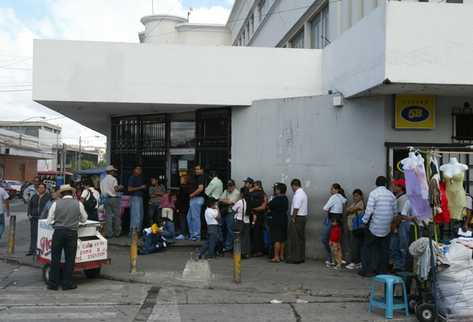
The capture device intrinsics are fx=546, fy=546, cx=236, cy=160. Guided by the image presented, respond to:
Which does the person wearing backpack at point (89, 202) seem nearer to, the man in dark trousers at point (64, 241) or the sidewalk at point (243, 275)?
the sidewalk at point (243, 275)

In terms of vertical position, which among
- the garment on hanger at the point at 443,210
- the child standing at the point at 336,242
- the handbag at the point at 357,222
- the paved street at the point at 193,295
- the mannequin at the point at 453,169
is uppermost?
the mannequin at the point at 453,169

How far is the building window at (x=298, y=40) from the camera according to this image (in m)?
19.8

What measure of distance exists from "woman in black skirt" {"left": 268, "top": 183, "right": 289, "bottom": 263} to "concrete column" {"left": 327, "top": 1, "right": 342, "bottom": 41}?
5329mm

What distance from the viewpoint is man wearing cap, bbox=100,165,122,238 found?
14.7m

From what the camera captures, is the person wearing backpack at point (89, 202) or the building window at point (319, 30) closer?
the person wearing backpack at point (89, 202)

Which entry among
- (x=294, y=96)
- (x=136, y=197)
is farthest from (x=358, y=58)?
(x=136, y=197)

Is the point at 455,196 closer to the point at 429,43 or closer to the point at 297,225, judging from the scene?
the point at 429,43

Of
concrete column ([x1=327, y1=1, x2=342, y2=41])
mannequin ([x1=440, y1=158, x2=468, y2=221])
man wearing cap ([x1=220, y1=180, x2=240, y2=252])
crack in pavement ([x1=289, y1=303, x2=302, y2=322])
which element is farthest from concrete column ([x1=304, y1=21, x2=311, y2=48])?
crack in pavement ([x1=289, y1=303, x2=302, y2=322])

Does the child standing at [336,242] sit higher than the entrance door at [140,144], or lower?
lower

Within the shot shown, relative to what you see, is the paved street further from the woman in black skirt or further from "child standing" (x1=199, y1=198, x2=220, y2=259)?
the woman in black skirt

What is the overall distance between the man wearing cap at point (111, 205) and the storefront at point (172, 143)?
1.15m

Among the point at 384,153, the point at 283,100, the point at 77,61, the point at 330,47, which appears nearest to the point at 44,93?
the point at 77,61

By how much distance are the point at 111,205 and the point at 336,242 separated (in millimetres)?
6647

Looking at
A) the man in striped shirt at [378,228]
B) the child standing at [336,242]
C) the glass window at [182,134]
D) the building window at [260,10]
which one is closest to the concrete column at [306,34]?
the glass window at [182,134]
